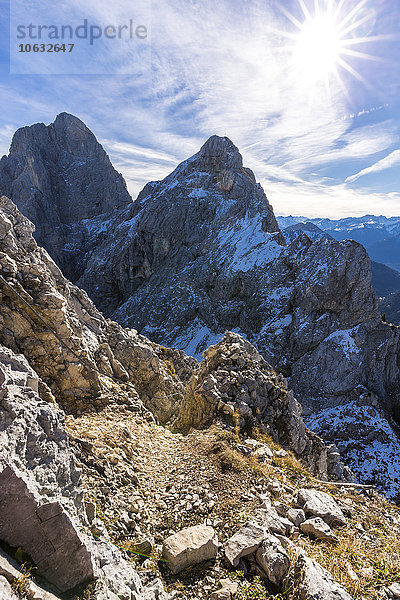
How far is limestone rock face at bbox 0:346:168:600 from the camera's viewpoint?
12.0 ft

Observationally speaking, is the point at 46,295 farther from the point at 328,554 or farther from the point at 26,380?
the point at 328,554

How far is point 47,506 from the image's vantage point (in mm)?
3834

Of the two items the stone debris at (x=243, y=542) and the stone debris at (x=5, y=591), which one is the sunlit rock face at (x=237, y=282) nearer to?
the stone debris at (x=243, y=542)

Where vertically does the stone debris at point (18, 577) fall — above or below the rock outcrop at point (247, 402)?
above

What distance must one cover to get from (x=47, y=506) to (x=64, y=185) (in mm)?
137574

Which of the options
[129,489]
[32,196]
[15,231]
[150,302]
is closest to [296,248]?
[150,302]

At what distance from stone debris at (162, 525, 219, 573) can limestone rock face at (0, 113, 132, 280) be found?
4268 inches

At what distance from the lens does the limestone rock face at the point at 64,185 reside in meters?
108

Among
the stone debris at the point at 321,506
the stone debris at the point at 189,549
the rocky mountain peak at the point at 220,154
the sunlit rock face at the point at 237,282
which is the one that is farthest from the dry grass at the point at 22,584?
the rocky mountain peak at the point at 220,154

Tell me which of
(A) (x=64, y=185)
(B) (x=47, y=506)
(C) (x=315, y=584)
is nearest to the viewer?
(B) (x=47, y=506)

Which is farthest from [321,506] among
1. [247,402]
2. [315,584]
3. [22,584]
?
[22,584]

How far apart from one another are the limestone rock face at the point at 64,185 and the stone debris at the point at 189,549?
108413mm

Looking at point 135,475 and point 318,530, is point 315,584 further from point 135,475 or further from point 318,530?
point 135,475

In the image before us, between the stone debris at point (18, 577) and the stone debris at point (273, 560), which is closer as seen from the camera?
the stone debris at point (18, 577)
